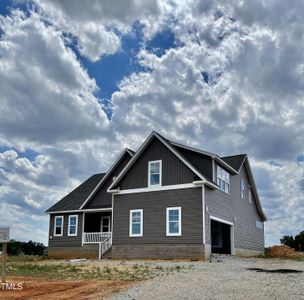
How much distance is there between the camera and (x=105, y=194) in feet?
108

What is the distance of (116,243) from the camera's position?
2798cm

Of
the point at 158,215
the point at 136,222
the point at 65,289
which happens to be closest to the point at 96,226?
the point at 136,222

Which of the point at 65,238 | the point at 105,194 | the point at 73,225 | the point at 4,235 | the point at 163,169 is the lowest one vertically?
the point at 4,235

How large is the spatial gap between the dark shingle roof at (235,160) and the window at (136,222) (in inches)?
331

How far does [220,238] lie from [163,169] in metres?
8.41

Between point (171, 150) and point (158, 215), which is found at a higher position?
point (171, 150)

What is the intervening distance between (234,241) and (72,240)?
1191 centimetres

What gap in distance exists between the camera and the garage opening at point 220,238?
31.5 metres

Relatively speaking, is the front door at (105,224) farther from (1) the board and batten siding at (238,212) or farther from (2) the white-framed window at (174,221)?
(1) the board and batten siding at (238,212)

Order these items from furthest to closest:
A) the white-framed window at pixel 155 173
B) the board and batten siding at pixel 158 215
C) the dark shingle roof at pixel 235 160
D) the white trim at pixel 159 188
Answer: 1. the dark shingle roof at pixel 235 160
2. the white-framed window at pixel 155 173
3. the white trim at pixel 159 188
4. the board and batten siding at pixel 158 215

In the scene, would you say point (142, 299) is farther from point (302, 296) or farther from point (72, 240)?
point (72, 240)

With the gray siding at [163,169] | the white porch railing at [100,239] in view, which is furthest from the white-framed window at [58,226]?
the gray siding at [163,169]

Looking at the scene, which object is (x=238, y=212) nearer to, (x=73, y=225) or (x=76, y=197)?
(x=73, y=225)

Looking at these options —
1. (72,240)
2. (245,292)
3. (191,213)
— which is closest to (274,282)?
(245,292)
